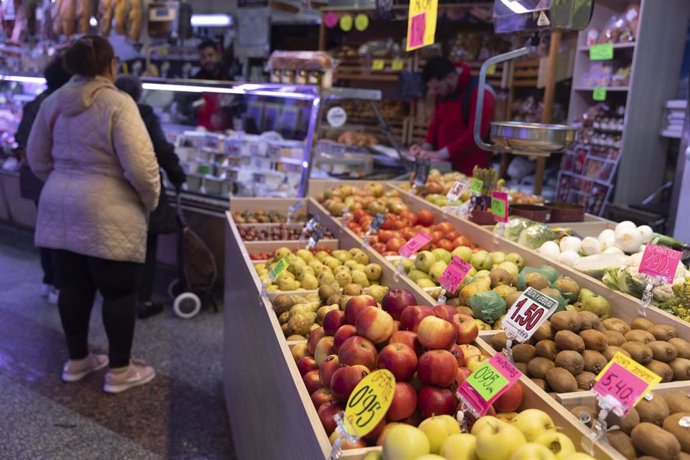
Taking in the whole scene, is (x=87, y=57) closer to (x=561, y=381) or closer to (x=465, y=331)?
(x=465, y=331)

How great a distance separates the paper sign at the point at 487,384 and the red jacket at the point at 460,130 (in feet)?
13.1

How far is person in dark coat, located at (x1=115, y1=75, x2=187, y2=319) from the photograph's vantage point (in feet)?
13.2

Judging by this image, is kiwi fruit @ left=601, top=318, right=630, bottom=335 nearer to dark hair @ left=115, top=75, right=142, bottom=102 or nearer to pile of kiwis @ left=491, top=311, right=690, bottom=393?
pile of kiwis @ left=491, top=311, right=690, bottom=393

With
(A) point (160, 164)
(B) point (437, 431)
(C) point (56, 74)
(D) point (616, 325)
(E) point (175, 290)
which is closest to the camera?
(B) point (437, 431)

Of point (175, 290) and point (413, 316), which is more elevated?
point (413, 316)

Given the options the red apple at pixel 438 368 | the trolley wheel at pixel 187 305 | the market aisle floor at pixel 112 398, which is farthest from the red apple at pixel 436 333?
the trolley wheel at pixel 187 305

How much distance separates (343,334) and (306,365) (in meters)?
0.17

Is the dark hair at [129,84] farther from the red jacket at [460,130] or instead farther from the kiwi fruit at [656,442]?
the kiwi fruit at [656,442]

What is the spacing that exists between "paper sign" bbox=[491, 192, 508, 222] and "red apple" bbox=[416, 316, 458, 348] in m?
1.33

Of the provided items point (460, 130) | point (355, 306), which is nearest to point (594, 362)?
point (355, 306)

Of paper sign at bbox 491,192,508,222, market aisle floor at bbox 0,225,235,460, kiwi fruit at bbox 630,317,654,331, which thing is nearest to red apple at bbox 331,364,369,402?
kiwi fruit at bbox 630,317,654,331

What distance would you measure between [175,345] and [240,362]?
1.48 metres

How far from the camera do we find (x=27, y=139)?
4219 millimetres

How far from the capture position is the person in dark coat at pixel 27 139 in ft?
13.0
